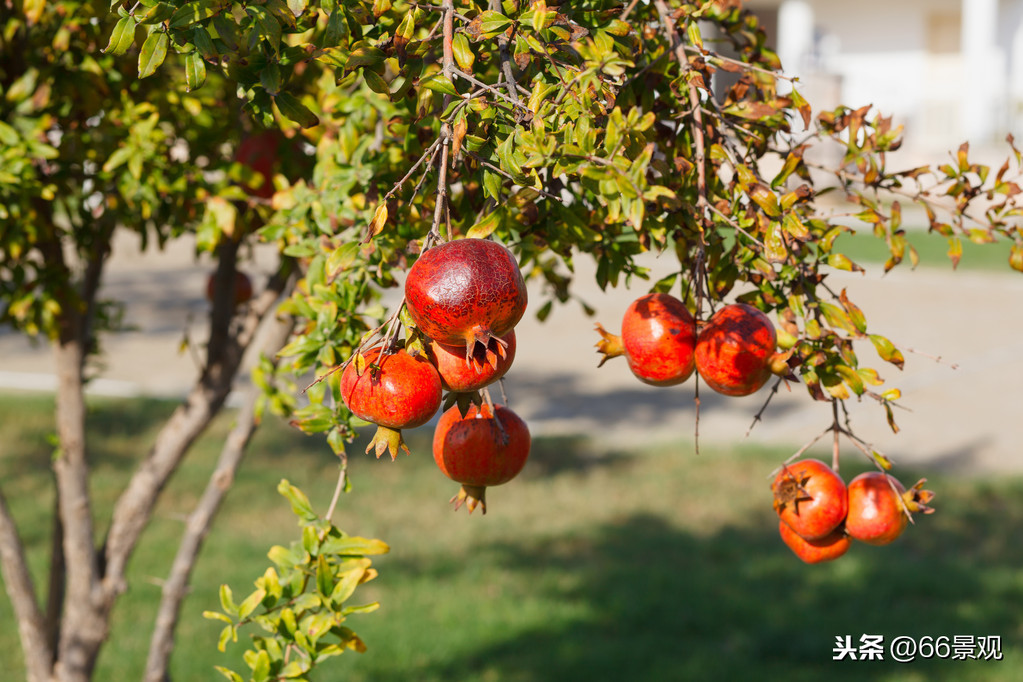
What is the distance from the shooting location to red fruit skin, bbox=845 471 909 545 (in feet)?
4.35

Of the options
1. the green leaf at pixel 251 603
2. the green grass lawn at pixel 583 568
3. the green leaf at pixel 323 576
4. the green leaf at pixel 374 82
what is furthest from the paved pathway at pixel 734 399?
the green leaf at pixel 374 82

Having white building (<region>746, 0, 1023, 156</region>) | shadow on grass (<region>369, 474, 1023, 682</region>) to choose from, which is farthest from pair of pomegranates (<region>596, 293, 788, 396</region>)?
white building (<region>746, 0, 1023, 156</region>)

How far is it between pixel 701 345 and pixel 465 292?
401 mm

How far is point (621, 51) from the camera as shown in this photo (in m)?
1.24

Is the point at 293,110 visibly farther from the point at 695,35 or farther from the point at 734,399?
the point at 734,399

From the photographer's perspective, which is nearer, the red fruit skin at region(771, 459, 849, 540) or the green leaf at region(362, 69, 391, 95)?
the green leaf at region(362, 69, 391, 95)

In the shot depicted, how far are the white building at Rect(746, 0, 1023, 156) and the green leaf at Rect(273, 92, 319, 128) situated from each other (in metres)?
17.2

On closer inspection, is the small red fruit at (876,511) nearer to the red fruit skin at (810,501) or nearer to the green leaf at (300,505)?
the red fruit skin at (810,501)

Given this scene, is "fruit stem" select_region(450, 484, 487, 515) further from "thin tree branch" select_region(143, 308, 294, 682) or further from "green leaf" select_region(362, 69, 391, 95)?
"thin tree branch" select_region(143, 308, 294, 682)

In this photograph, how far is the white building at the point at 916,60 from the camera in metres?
17.4

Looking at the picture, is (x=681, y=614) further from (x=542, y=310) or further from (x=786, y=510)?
(x=786, y=510)

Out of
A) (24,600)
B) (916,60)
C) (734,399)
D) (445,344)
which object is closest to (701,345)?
(445,344)

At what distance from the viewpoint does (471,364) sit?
39.0 inches

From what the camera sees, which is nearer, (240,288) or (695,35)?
(695,35)
